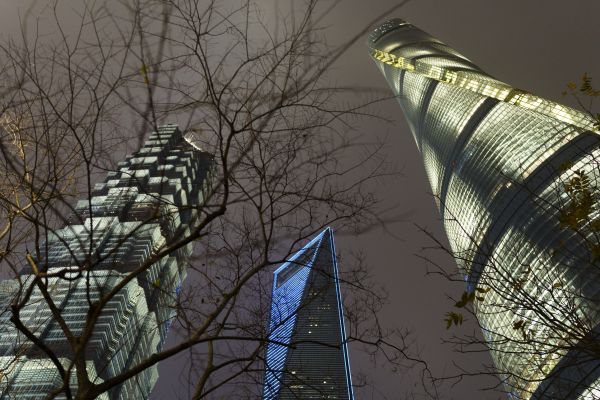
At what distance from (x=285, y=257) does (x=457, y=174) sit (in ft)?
180

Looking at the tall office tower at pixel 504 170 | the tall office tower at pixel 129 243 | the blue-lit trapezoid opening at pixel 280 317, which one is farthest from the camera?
the tall office tower at pixel 504 170

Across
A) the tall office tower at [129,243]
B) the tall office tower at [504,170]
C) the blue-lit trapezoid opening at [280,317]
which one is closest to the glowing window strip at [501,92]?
the tall office tower at [504,170]

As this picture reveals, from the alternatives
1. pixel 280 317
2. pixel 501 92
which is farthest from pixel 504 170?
pixel 280 317

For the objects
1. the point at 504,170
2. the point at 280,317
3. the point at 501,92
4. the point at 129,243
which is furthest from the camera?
the point at 501,92

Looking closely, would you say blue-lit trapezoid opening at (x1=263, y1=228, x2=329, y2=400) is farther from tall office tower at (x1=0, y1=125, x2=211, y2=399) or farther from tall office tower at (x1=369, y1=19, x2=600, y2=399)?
tall office tower at (x1=369, y1=19, x2=600, y2=399)

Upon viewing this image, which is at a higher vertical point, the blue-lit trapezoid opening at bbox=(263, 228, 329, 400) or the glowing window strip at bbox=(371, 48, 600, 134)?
the glowing window strip at bbox=(371, 48, 600, 134)

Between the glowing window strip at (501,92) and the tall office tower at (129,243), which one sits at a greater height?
the glowing window strip at (501,92)

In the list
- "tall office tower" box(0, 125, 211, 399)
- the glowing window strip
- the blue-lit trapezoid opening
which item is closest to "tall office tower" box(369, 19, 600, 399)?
the glowing window strip

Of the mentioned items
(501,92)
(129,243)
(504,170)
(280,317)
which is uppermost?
(501,92)

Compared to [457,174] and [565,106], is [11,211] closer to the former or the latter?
[565,106]

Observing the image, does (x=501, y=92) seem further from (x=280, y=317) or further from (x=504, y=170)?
(x=280, y=317)

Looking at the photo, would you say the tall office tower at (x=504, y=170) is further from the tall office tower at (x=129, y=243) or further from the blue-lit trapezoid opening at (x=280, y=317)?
the tall office tower at (x=129, y=243)

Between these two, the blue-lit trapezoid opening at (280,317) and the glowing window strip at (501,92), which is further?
the glowing window strip at (501,92)

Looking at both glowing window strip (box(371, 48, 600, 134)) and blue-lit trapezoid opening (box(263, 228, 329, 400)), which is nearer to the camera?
blue-lit trapezoid opening (box(263, 228, 329, 400))
